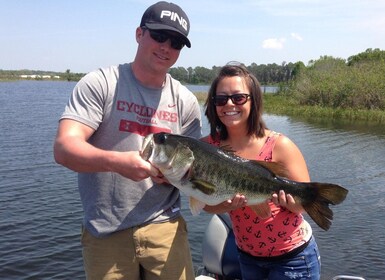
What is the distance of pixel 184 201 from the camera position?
615 inches

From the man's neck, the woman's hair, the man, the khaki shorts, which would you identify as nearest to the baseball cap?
→ the man

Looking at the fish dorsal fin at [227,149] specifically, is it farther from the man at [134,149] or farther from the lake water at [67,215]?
the lake water at [67,215]

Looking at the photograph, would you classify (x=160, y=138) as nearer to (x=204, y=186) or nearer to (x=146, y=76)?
(x=204, y=186)

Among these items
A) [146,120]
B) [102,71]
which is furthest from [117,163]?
[102,71]

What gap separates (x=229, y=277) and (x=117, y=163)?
3541 mm

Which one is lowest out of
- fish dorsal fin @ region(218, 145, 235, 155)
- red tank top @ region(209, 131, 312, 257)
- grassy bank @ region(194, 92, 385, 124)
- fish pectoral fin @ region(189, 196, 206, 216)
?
grassy bank @ region(194, 92, 385, 124)

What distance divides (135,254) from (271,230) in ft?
4.32

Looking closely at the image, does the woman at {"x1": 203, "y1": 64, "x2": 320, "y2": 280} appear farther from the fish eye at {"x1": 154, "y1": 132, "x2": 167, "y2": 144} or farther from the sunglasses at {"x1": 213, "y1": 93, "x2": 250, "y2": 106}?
the fish eye at {"x1": 154, "y1": 132, "x2": 167, "y2": 144}

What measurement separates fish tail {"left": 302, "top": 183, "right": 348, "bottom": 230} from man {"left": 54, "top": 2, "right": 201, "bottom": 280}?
1341 millimetres

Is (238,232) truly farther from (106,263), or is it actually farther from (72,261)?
(72,261)

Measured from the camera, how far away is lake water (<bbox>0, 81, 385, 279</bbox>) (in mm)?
11492

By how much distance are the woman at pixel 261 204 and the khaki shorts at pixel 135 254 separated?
2.20 feet

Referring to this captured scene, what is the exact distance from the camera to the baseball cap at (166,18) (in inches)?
154

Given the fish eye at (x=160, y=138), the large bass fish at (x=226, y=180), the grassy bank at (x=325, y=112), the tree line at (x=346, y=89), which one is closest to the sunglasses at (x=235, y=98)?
the large bass fish at (x=226, y=180)
